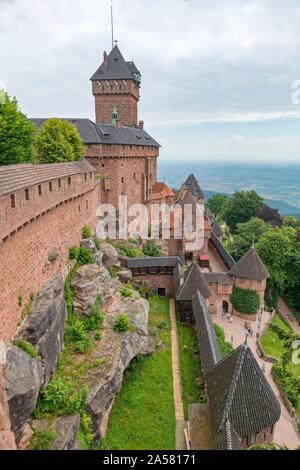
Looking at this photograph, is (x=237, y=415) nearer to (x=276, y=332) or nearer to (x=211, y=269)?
(x=276, y=332)

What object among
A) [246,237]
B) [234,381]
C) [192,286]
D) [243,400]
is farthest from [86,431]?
[246,237]

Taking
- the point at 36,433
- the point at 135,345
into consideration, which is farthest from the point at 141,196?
the point at 36,433

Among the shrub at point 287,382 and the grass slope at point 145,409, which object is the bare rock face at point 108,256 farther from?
the shrub at point 287,382

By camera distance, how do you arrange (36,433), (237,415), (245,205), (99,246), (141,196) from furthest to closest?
(245,205), (141,196), (99,246), (237,415), (36,433)

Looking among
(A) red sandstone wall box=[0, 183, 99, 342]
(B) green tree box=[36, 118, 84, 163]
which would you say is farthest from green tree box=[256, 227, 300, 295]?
(A) red sandstone wall box=[0, 183, 99, 342]

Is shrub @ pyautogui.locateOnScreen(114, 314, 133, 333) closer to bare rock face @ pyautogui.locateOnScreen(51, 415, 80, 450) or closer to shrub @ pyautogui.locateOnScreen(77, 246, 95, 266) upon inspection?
shrub @ pyautogui.locateOnScreen(77, 246, 95, 266)
